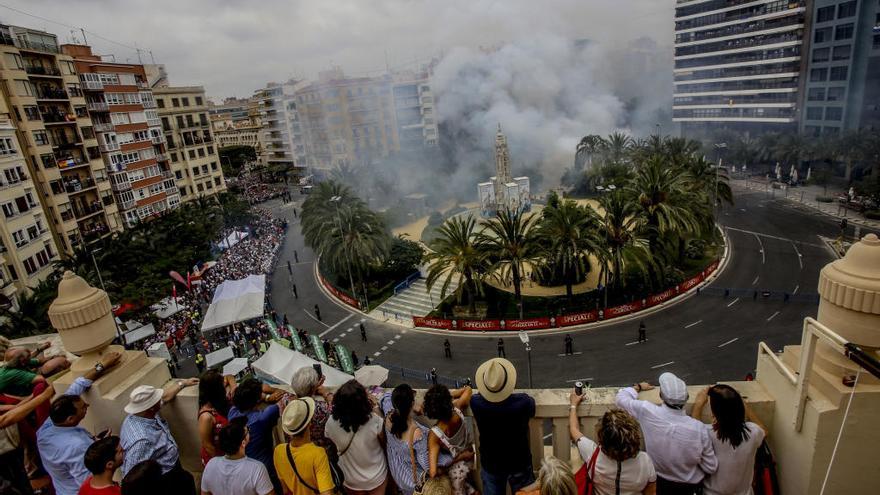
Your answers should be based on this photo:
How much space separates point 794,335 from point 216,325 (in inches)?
1224

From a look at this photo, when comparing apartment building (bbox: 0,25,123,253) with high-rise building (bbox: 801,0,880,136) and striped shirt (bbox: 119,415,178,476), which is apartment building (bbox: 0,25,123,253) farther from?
high-rise building (bbox: 801,0,880,136)

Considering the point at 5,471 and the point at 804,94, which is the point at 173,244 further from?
the point at 804,94

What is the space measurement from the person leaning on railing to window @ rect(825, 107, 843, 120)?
70.7 meters

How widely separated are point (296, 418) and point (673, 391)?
3.46 metres

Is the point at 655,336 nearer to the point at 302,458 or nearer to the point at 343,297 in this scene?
the point at 343,297

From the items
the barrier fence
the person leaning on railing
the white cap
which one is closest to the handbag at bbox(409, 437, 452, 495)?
the person leaning on railing

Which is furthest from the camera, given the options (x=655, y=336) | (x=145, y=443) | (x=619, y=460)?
(x=655, y=336)

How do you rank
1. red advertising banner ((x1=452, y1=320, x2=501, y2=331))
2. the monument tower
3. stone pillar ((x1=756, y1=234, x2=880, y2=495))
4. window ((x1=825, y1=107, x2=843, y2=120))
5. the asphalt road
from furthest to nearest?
window ((x1=825, y1=107, x2=843, y2=120))
the monument tower
red advertising banner ((x1=452, y1=320, x2=501, y2=331))
the asphalt road
stone pillar ((x1=756, y1=234, x2=880, y2=495))

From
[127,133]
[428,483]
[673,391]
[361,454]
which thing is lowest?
[428,483]

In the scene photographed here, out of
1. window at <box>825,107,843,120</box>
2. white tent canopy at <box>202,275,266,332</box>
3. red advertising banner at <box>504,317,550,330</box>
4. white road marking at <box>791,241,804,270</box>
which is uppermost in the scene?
window at <box>825,107,843,120</box>

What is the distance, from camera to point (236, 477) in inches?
178

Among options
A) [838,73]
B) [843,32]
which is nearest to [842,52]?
[843,32]

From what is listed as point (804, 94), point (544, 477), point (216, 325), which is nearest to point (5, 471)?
point (544, 477)

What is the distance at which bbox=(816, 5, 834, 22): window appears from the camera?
56.0 m
